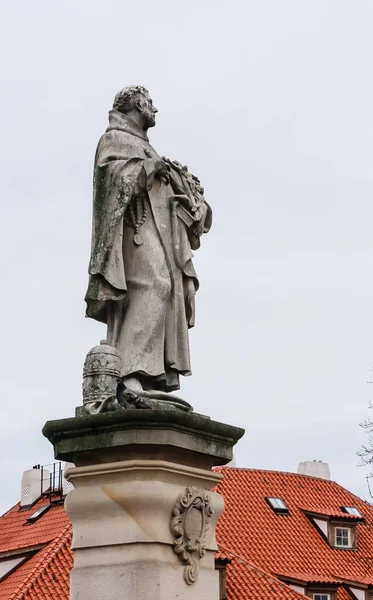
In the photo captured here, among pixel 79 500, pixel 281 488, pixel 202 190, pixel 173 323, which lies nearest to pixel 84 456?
pixel 79 500

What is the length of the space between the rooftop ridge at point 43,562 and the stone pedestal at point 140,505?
25157 millimetres

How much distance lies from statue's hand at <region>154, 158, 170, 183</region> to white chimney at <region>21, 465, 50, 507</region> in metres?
36.1

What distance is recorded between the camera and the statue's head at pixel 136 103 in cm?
1016

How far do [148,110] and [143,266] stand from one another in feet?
3.91

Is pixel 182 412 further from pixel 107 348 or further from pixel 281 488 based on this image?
pixel 281 488

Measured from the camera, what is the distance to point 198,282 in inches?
395

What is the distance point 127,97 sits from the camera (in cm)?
1017

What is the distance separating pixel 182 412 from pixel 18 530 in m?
35.1

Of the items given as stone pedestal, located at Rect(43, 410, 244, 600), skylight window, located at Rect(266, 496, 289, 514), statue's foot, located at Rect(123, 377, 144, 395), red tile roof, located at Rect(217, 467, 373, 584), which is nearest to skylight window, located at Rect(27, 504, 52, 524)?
red tile roof, located at Rect(217, 467, 373, 584)

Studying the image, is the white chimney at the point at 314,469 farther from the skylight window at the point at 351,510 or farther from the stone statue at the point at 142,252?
the stone statue at the point at 142,252

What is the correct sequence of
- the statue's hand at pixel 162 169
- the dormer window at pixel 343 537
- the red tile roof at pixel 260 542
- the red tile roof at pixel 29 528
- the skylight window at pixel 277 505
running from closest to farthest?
the statue's hand at pixel 162 169 < the red tile roof at pixel 260 542 < the red tile roof at pixel 29 528 < the skylight window at pixel 277 505 < the dormer window at pixel 343 537

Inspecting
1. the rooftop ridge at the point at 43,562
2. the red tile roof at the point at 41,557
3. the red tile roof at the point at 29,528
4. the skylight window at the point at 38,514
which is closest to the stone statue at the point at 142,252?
the red tile roof at the point at 41,557

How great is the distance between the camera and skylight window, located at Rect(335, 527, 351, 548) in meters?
46.9

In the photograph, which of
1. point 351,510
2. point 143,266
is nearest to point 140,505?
point 143,266
